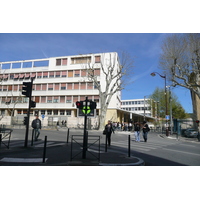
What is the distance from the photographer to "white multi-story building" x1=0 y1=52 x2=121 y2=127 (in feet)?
126

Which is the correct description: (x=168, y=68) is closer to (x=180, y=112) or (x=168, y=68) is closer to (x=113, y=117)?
(x=113, y=117)

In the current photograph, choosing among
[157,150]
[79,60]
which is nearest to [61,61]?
[79,60]

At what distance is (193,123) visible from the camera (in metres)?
23.3

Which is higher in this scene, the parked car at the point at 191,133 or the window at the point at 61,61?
the window at the point at 61,61

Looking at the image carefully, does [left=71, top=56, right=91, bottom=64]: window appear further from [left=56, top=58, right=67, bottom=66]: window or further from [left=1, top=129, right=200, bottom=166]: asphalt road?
[left=1, top=129, right=200, bottom=166]: asphalt road

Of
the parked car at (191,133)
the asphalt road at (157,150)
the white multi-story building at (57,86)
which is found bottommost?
the asphalt road at (157,150)

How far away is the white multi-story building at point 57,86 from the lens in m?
38.4

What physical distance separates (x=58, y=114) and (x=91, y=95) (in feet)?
29.8

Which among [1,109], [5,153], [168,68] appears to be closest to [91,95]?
[168,68]

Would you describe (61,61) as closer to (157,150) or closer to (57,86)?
(57,86)

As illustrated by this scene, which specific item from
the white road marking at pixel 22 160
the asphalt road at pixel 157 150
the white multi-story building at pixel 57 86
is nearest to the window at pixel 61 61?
the white multi-story building at pixel 57 86

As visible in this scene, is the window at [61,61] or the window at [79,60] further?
the window at [61,61]

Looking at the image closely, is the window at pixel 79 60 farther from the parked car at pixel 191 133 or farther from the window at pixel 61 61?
the parked car at pixel 191 133

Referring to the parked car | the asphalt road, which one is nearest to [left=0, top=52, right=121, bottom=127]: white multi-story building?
the parked car
